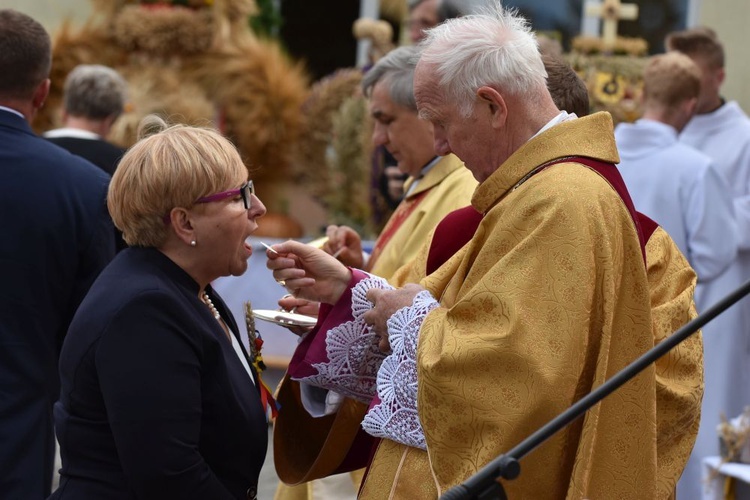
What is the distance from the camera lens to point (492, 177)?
9.28 feet

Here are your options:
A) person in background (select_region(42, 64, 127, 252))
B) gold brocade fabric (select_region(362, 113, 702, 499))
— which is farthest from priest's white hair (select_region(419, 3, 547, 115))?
person in background (select_region(42, 64, 127, 252))

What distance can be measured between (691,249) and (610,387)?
12.7 feet

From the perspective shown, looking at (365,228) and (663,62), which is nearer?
(663,62)

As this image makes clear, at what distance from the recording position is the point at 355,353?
3.17 meters

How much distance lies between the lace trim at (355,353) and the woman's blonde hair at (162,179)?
1.55 feet

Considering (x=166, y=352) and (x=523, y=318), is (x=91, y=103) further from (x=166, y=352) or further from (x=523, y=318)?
(x=523, y=318)

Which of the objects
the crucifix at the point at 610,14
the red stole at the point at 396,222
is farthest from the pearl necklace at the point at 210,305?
the crucifix at the point at 610,14

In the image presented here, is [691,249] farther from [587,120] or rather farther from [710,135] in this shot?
[587,120]

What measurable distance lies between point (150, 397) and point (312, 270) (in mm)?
698

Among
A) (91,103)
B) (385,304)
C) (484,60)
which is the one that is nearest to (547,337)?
(385,304)

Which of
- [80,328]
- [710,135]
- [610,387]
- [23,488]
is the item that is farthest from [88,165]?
[710,135]

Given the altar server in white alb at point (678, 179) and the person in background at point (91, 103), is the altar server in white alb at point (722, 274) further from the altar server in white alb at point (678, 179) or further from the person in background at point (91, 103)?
the person in background at point (91, 103)

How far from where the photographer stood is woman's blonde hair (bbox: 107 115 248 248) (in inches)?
113

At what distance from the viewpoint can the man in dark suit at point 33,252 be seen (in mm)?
3836
